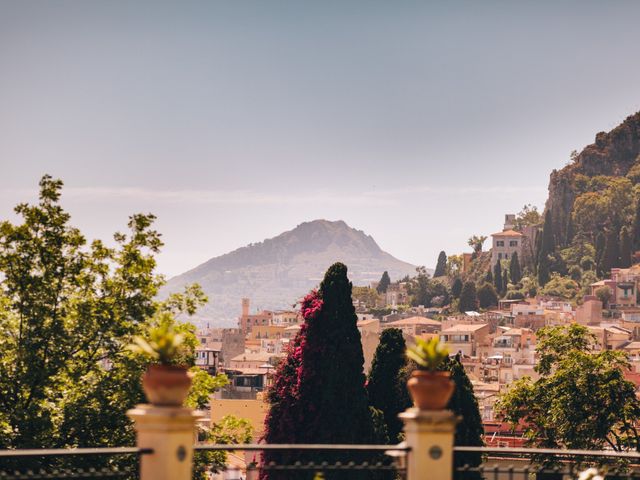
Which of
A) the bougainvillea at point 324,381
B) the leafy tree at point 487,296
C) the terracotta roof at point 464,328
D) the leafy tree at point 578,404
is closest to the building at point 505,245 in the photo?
the leafy tree at point 487,296

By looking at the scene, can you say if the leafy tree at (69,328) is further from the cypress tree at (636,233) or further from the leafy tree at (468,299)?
the leafy tree at (468,299)

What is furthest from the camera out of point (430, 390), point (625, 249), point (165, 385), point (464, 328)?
point (625, 249)

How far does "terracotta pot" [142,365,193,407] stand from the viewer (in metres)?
9.55

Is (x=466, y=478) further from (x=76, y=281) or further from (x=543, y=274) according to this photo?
(x=543, y=274)

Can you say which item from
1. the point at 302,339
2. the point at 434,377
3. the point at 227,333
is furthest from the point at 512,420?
the point at 227,333

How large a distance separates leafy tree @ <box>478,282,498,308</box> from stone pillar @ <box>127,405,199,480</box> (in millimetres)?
161062

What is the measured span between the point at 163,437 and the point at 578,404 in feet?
113

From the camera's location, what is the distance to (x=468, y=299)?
172m

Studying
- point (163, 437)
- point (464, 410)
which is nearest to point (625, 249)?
Answer: point (464, 410)

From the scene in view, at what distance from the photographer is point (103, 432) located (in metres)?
23.5

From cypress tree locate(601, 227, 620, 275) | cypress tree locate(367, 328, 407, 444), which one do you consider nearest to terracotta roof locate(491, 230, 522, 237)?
cypress tree locate(601, 227, 620, 275)

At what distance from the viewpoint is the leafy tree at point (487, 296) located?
170 metres

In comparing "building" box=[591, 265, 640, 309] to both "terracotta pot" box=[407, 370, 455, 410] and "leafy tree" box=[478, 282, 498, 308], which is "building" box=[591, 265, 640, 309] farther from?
"terracotta pot" box=[407, 370, 455, 410]

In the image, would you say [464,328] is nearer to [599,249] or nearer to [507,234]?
[599,249]
